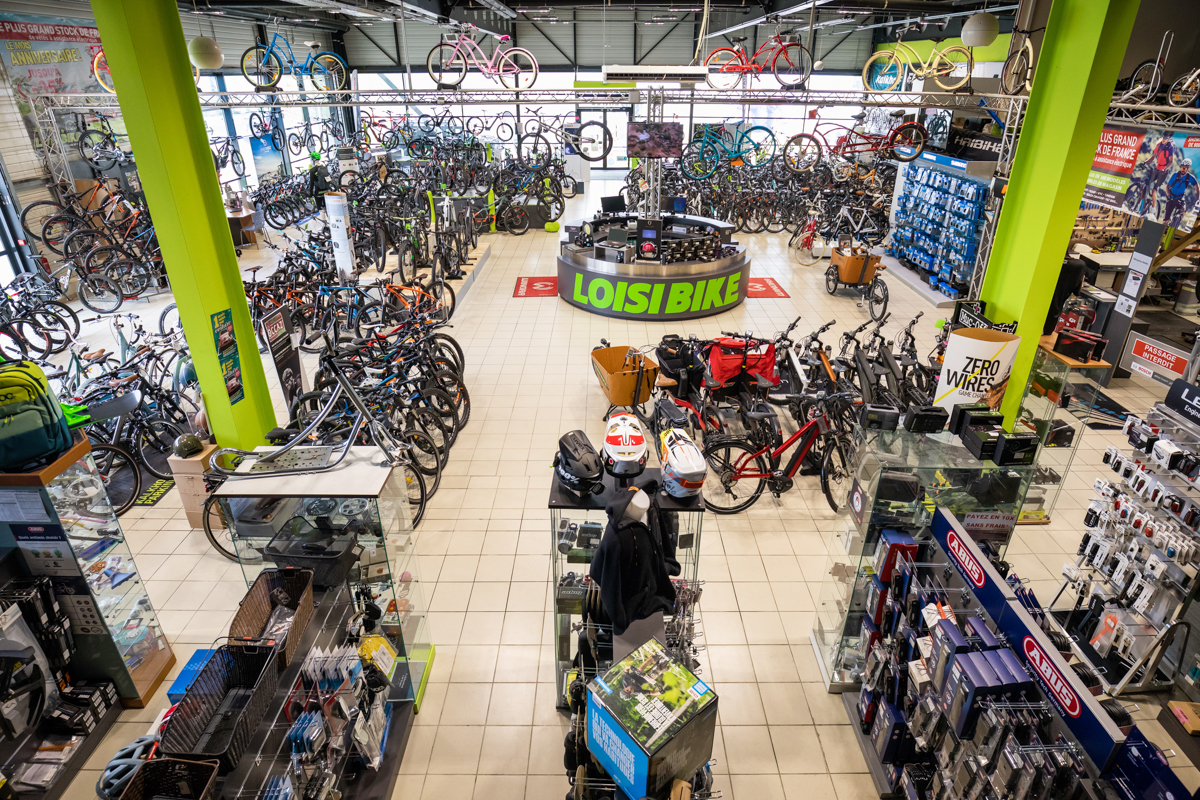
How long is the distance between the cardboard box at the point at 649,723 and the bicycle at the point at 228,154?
60.7 feet

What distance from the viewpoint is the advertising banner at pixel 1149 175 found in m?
7.44

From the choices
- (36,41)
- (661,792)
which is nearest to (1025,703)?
(661,792)

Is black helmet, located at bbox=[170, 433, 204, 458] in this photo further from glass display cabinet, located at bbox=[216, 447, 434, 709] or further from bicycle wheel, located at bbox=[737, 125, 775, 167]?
bicycle wheel, located at bbox=[737, 125, 775, 167]

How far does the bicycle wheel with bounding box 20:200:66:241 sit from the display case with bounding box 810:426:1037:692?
14193 mm

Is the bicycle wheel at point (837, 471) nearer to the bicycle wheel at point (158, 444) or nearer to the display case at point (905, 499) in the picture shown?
the display case at point (905, 499)

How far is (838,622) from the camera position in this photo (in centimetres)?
450

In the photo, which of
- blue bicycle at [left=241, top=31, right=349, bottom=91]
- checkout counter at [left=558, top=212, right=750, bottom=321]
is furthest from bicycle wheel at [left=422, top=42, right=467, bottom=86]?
checkout counter at [left=558, top=212, right=750, bottom=321]

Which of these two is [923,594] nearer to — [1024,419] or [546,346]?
[1024,419]

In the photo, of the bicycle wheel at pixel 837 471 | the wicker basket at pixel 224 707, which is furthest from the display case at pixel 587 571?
the bicycle wheel at pixel 837 471

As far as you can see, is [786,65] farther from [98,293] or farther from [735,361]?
[98,293]

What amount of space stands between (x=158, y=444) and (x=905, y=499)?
7.28 m

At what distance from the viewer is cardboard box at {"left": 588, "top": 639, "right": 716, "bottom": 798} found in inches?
101

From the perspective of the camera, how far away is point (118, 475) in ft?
22.4

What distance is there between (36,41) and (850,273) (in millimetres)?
15152
